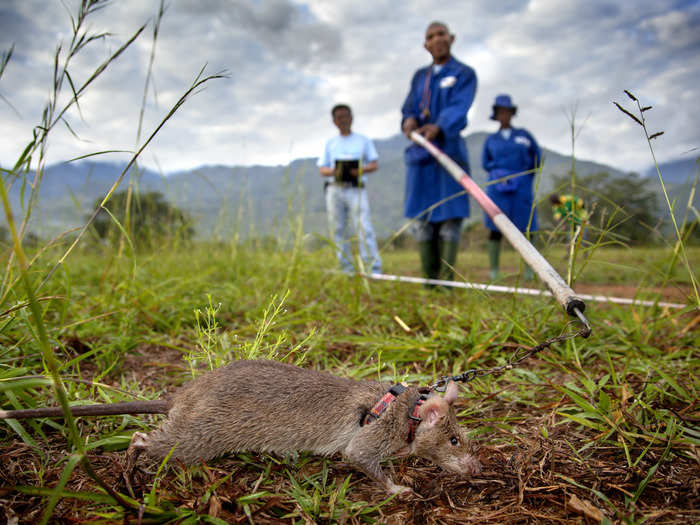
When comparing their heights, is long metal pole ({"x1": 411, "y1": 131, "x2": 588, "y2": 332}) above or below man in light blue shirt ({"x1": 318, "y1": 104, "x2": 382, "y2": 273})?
below

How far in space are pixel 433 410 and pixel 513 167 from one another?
20.0 feet

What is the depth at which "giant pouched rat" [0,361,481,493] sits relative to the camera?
146cm

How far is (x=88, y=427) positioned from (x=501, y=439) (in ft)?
5.74

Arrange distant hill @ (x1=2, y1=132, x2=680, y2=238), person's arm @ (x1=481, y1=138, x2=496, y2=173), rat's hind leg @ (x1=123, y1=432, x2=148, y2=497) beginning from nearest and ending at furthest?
rat's hind leg @ (x1=123, y1=432, x2=148, y2=497)
distant hill @ (x1=2, y1=132, x2=680, y2=238)
person's arm @ (x1=481, y1=138, x2=496, y2=173)

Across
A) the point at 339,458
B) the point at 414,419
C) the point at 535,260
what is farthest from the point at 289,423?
the point at 535,260

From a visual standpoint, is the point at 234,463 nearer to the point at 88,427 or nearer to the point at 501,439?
the point at 88,427

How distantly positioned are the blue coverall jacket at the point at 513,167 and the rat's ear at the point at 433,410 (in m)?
5.26

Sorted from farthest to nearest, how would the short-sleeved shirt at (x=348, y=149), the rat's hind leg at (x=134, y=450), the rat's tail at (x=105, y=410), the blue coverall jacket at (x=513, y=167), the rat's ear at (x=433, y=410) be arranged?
the blue coverall jacket at (x=513, y=167) < the short-sleeved shirt at (x=348, y=149) < the rat's ear at (x=433, y=410) < the rat's hind leg at (x=134, y=450) < the rat's tail at (x=105, y=410)

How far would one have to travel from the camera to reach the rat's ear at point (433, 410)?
1.50 meters

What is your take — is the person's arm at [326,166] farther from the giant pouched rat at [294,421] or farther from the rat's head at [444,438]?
the rat's head at [444,438]

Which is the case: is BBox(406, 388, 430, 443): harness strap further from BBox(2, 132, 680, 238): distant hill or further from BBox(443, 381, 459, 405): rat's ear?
BBox(2, 132, 680, 238): distant hill

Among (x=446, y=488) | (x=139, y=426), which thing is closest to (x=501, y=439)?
(x=446, y=488)

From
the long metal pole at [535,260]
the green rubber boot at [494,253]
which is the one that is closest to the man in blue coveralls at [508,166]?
the green rubber boot at [494,253]

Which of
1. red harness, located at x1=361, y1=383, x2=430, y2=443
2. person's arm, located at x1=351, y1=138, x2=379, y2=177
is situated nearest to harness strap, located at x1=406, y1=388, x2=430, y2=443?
red harness, located at x1=361, y1=383, x2=430, y2=443
